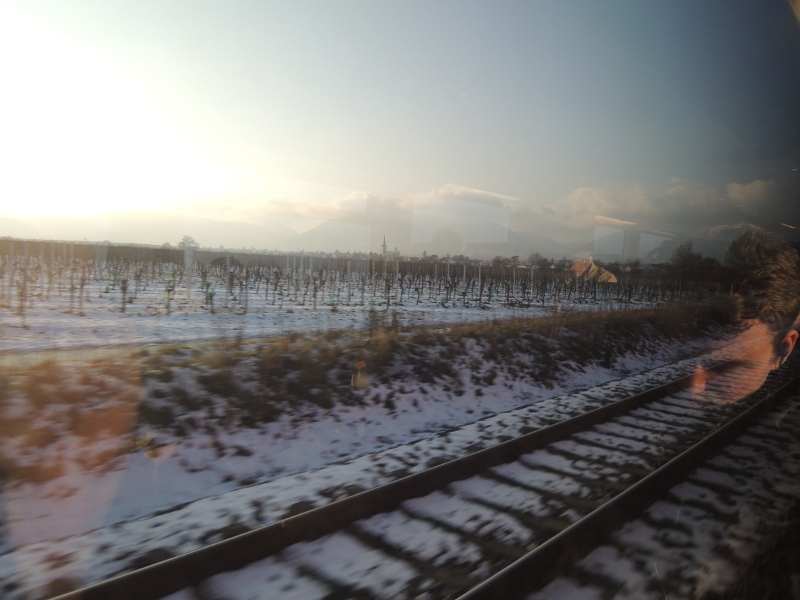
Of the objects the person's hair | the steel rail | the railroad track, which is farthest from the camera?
the person's hair

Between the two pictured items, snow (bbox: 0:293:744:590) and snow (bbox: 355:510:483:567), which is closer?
snow (bbox: 355:510:483:567)

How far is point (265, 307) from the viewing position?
1848cm

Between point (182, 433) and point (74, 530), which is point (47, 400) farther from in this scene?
point (74, 530)

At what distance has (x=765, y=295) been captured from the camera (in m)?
16.6

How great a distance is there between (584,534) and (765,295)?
1698 centimetres

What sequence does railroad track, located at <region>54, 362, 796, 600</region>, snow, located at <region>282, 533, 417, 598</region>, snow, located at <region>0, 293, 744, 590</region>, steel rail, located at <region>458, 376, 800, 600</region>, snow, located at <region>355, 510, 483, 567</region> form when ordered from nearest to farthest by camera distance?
steel rail, located at <region>458, 376, 800, 600</region>, railroad track, located at <region>54, 362, 796, 600</region>, snow, located at <region>282, 533, 417, 598</region>, snow, located at <region>355, 510, 483, 567</region>, snow, located at <region>0, 293, 744, 590</region>

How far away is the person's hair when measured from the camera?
15.3 meters

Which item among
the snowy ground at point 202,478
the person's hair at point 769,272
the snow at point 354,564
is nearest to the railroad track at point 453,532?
the snow at point 354,564

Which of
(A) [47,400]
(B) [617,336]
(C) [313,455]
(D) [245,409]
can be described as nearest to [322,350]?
(D) [245,409]

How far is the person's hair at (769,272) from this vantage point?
15.3 m

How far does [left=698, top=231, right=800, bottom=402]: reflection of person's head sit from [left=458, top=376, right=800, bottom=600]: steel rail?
6.42 metres

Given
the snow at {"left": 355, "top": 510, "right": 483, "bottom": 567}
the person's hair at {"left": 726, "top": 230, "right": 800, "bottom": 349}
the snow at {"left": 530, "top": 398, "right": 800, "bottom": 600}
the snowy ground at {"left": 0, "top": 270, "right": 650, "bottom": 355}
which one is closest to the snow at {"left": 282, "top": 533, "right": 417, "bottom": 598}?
the snow at {"left": 355, "top": 510, "right": 483, "bottom": 567}

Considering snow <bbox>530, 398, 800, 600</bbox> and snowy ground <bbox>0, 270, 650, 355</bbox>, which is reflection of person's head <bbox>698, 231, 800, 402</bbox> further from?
snowy ground <bbox>0, 270, 650, 355</bbox>

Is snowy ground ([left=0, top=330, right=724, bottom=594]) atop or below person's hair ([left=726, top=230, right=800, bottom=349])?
below
